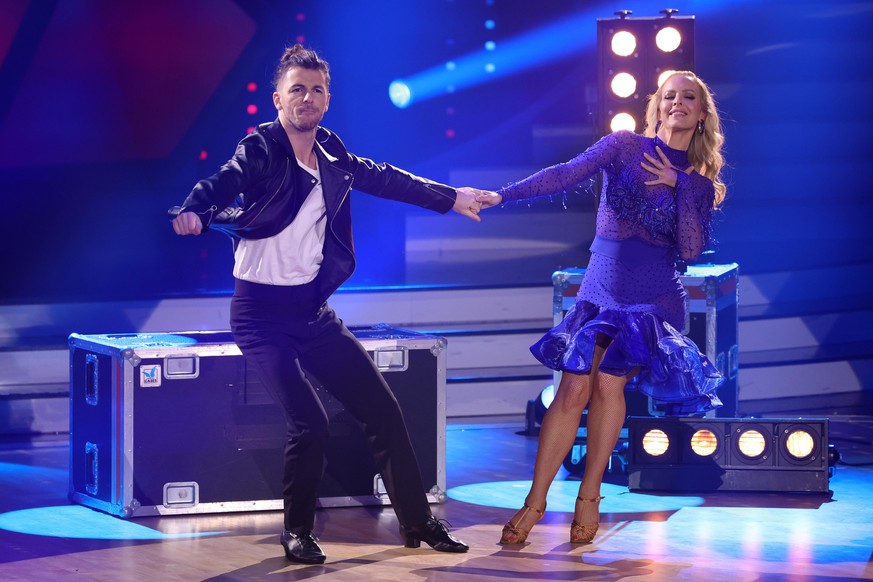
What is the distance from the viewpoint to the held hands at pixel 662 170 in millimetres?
4992

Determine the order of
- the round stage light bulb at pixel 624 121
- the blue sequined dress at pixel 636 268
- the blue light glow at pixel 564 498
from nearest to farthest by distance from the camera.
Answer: the blue sequined dress at pixel 636 268
the blue light glow at pixel 564 498
the round stage light bulb at pixel 624 121

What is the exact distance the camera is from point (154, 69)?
8.35 metres

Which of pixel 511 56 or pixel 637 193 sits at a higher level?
pixel 511 56

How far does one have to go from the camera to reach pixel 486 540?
16.6 feet

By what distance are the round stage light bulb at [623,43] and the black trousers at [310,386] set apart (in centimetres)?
228

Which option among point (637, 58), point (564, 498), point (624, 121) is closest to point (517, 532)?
point (564, 498)

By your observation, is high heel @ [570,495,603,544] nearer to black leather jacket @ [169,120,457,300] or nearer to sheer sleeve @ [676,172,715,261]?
sheer sleeve @ [676,172,715,261]

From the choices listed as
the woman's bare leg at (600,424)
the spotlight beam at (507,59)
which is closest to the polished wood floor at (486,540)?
the woman's bare leg at (600,424)

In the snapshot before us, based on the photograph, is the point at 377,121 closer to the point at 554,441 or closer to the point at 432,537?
the point at 554,441

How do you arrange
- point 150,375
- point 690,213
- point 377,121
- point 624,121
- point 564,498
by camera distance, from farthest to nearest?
point 377,121
point 624,121
point 564,498
point 150,375
point 690,213

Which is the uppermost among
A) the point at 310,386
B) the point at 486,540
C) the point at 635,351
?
the point at 635,351

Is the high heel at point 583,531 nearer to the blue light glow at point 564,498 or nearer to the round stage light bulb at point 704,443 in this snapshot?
the blue light glow at point 564,498

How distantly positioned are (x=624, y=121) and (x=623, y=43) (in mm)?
370

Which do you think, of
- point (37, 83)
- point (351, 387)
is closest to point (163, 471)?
point (351, 387)
